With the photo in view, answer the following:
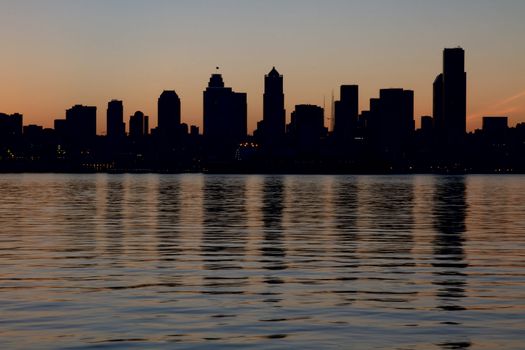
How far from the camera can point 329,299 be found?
28.5 meters

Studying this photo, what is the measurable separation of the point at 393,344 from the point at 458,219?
58243 mm

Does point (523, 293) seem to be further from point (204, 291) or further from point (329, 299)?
point (204, 291)

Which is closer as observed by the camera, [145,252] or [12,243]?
[145,252]

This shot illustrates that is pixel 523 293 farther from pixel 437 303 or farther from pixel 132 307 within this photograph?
pixel 132 307

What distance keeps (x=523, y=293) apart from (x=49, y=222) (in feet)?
151

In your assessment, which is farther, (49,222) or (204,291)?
(49,222)

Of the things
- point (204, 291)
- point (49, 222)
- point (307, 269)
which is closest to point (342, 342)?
point (204, 291)

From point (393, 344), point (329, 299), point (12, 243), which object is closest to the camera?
point (393, 344)

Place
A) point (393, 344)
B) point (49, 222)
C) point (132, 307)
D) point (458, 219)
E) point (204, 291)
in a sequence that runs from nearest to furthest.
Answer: point (393, 344), point (132, 307), point (204, 291), point (49, 222), point (458, 219)

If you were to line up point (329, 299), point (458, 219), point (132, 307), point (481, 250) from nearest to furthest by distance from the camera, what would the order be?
point (132, 307), point (329, 299), point (481, 250), point (458, 219)

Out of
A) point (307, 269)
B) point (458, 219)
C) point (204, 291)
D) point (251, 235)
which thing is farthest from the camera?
point (458, 219)

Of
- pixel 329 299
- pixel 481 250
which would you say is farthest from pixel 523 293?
pixel 481 250

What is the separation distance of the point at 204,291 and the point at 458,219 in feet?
166

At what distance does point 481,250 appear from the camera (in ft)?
156
